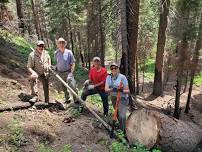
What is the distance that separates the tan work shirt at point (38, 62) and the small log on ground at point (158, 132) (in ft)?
10.9

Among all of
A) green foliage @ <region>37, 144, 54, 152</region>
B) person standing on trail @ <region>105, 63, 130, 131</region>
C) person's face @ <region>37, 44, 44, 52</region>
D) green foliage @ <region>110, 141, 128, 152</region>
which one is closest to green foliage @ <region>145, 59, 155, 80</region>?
person standing on trail @ <region>105, 63, 130, 131</region>

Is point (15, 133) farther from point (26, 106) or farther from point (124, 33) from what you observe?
point (124, 33)

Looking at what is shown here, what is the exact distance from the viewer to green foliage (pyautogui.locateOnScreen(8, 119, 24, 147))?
29.6ft

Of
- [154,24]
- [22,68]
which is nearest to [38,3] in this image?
[154,24]

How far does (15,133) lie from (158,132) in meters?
4.03

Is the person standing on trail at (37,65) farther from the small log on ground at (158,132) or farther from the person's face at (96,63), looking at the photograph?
the small log on ground at (158,132)

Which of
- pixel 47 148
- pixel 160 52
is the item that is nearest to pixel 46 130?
pixel 47 148

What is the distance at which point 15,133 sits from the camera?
372 inches

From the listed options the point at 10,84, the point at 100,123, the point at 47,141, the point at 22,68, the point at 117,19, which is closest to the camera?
the point at 47,141

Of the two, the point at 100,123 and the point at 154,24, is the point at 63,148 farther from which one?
the point at 154,24

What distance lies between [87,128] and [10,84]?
14.8ft

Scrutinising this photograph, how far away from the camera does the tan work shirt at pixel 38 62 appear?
11695mm

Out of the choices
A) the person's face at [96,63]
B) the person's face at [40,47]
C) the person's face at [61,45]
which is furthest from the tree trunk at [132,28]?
the person's face at [40,47]

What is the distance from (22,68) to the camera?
1755 centimetres
